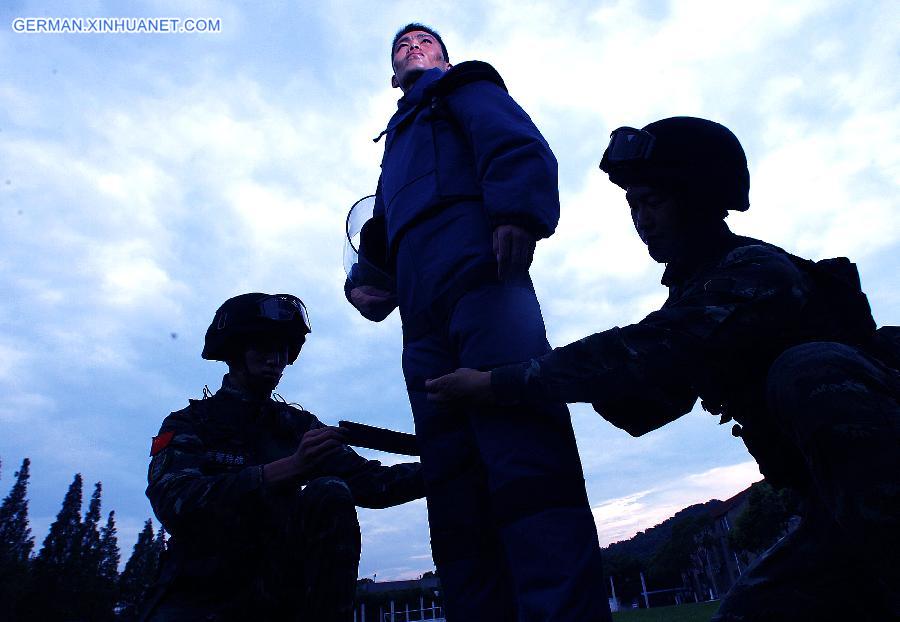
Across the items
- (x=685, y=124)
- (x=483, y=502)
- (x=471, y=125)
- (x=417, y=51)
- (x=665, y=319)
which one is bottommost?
(x=483, y=502)

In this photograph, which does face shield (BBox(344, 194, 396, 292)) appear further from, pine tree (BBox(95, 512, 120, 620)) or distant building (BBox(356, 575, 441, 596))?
distant building (BBox(356, 575, 441, 596))

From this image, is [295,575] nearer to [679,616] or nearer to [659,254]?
[659,254]

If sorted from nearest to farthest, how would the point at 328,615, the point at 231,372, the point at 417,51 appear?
1. the point at 328,615
2. the point at 417,51
3. the point at 231,372

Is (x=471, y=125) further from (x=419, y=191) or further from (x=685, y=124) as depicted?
(x=685, y=124)

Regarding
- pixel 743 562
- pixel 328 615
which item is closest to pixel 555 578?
pixel 328 615

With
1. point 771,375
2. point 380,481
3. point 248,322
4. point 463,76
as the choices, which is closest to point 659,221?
point 771,375

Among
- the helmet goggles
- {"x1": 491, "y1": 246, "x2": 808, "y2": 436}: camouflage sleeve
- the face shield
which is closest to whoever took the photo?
{"x1": 491, "y1": 246, "x2": 808, "y2": 436}: camouflage sleeve

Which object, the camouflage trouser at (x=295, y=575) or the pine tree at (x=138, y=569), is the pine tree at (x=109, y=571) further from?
the camouflage trouser at (x=295, y=575)

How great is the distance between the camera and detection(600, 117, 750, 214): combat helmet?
2.55 m

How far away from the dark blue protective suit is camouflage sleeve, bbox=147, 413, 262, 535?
52.7 inches

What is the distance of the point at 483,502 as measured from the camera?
7.91ft

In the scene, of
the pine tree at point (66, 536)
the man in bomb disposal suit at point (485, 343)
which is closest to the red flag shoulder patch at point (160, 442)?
the man in bomb disposal suit at point (485, 343)

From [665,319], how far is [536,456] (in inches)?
26.7

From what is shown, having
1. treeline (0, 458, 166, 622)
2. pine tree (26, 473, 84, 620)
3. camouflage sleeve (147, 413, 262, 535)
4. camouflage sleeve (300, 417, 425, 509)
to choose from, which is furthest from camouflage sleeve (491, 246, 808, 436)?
pine tree (26, 473, 84, 620)
